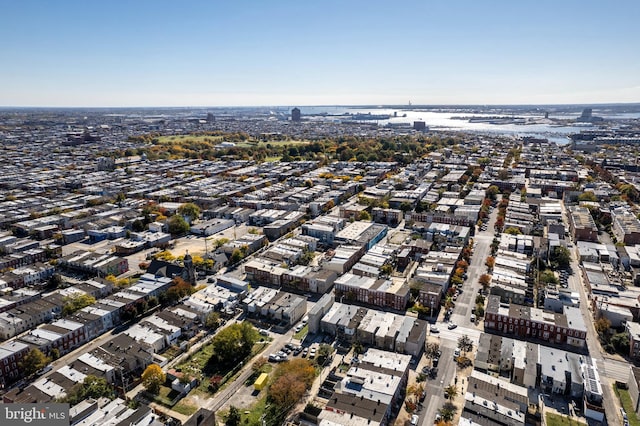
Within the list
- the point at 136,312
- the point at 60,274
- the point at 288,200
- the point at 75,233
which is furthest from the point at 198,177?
the point at 136,312

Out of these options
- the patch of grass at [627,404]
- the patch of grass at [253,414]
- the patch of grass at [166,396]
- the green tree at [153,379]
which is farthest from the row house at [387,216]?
the green tree at [153,379]

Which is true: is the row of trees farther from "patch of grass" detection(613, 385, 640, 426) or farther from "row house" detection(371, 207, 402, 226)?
"patch of grass" detection(613, 385, 640, 426)

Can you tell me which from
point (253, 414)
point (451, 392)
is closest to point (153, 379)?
point (253, 414)

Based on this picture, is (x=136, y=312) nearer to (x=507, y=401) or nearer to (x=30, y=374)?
(x=30, y=374)

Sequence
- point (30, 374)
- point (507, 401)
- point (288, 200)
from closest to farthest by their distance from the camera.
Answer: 1. point (507, 401)
2. point (30, 374)
3. point (288, 200)

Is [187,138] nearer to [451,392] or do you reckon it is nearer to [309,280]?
[309,280]

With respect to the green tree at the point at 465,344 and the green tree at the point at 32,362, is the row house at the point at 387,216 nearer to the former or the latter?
the green tree at the point at 465,344
